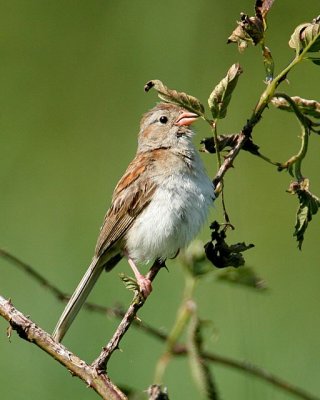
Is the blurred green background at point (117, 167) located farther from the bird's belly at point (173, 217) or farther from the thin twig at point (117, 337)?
the thin twig at point (117, 337)

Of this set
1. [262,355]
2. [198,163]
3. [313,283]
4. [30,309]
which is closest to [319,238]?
[313,283]

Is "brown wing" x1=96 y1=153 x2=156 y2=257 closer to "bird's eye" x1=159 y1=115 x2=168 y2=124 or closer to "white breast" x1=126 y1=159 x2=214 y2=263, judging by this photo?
"white breast" x1=126 y1=159 x2=214 y2=263

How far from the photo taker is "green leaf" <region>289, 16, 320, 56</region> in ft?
6.44

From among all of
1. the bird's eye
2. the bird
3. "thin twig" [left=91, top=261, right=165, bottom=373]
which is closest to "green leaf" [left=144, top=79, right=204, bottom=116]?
"thin twig" [left=91, top=261, right=165, bottom=373]

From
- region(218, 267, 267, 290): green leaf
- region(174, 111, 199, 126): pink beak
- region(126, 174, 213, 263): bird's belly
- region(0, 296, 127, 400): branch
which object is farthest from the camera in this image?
region(174, 111, 199, 126): pink beak

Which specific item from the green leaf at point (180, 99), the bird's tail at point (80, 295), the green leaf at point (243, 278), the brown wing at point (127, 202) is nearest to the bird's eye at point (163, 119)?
the brown wing at point (127, 202)

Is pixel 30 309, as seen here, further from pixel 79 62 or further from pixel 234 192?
pixel 79 62

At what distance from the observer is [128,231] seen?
355 centimetres

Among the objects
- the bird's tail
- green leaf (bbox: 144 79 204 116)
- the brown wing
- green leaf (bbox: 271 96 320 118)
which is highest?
green leaf (bbox: 271 96 320 118)

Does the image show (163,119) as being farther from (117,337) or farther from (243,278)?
(243,278)

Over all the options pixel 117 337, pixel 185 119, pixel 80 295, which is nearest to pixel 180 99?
pixel 117 337

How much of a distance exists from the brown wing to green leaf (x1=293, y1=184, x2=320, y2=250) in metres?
1.44

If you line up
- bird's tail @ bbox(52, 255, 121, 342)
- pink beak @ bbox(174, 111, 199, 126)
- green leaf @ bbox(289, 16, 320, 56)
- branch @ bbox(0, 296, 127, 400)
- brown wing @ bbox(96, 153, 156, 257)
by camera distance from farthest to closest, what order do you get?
1. pink beak @ bbox(174, 111, 199, 126)
2. brown wing @ bbox(96, 153, 156, 257)
3. bird's tail @ bbox(52, 255, 121, 342)
4. green leaf @ bbox(289, 16, 320, 56)
5. branch @ bbox(0, 296, 127, 400)

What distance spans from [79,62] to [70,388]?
8.70ft
